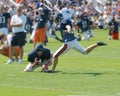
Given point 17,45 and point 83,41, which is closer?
point 17,45

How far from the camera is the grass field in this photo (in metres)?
12.7

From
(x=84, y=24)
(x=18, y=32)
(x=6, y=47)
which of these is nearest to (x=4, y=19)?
(x=6, y=47)

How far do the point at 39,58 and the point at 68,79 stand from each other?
181 centimetres

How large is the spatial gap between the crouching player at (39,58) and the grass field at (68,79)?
292 mm

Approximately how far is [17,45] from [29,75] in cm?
358

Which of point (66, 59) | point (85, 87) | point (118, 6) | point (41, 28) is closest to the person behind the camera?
point (85, 87)

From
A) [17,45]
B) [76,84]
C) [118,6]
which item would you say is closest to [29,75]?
[76,84]

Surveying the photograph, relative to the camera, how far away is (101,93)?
12.4 meters

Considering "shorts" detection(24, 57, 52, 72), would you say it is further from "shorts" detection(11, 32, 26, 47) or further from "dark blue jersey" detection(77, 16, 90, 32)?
"dark blue jersey" detection(77, 16, 90, 32)

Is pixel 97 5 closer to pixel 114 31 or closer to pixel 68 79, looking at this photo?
pixel 114 31

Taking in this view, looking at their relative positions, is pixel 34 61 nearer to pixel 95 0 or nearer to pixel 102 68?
pixel 102 68

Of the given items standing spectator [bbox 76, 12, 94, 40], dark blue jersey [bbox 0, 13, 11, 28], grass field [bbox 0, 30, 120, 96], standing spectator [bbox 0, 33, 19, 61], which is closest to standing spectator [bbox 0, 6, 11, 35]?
dark blue jersey [bbox 0, 13, 11, 28]

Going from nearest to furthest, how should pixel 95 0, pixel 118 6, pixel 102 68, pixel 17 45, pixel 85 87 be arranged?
pixel 85 87
pixel 102 68
pixel 17 45
pixel 118 6
pixel 95 0

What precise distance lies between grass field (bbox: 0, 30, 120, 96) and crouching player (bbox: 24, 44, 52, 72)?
0.96ft
